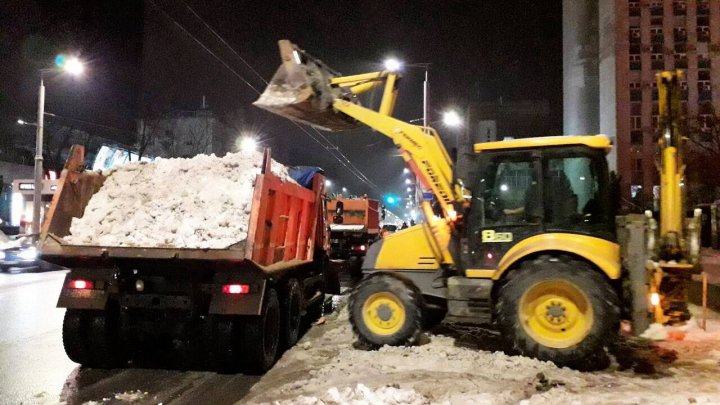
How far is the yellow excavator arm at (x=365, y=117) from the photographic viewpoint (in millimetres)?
7781

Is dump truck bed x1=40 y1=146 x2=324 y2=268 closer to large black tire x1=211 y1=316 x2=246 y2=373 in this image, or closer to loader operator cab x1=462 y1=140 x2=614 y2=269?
large black tire x1=211 y1=316 x2=246 y2=373

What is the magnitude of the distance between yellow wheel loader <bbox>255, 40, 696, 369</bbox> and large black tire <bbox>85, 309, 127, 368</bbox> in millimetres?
3077

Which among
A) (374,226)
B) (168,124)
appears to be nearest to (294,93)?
(374,226)

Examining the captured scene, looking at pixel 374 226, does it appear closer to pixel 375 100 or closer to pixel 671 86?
pixel 375 100

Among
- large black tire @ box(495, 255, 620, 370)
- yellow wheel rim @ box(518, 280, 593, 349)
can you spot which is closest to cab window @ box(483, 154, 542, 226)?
large black tire @ box(495, 255, 620, 370)

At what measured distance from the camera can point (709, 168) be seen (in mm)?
42750

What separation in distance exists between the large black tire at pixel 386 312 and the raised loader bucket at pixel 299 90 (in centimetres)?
255

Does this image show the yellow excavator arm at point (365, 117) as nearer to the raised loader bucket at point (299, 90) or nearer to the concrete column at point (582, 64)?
the raised loader bucket at point (299, 90)

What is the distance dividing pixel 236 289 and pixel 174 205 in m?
1.41

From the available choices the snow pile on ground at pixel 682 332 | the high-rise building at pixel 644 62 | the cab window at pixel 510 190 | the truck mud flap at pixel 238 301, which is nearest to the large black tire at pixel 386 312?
the cab window at pixel 510 190

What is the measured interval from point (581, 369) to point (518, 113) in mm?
91186

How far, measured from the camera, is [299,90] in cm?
782

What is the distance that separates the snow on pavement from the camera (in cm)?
556

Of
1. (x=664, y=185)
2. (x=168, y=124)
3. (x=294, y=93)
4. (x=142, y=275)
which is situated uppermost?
(x=168, y=124)
